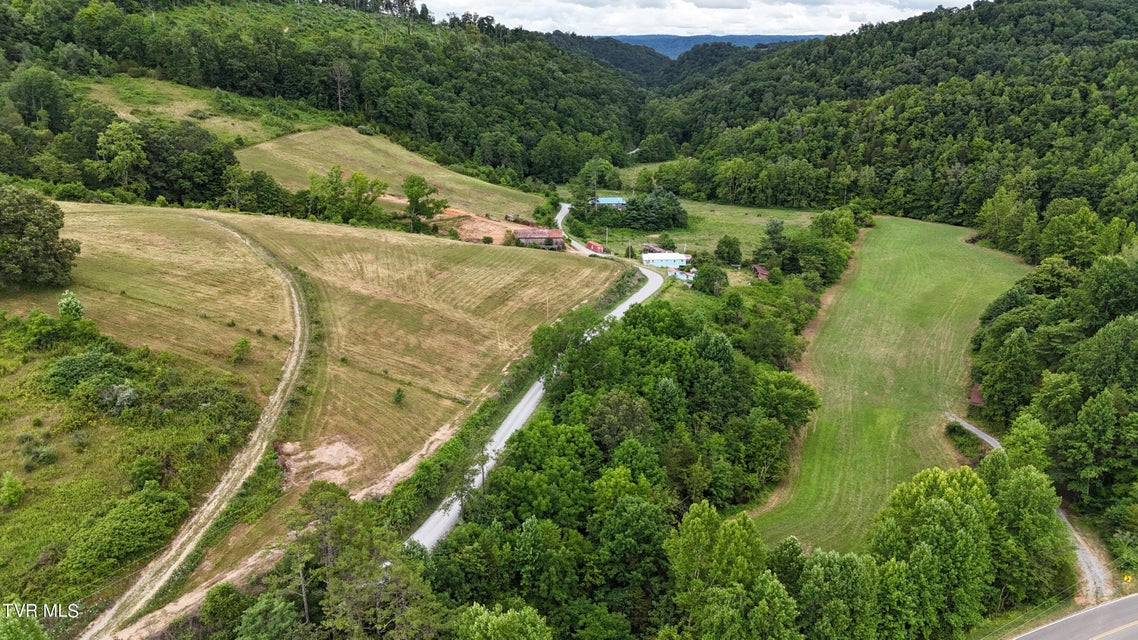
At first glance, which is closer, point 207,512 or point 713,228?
point 207,512

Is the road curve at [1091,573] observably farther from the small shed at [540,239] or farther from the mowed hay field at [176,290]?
the small shed at [540,239]

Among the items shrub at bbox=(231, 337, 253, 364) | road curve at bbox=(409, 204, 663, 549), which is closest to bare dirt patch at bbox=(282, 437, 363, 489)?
road curve at bbox=(409, 204, 663, 549)

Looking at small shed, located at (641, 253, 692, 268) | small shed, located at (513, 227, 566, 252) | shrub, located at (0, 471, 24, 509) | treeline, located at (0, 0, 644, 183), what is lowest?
shrub, located at (0, 471, 24, 509)

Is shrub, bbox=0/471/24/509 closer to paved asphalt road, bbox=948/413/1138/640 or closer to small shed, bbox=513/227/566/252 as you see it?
paved asphalt road, bbox=948/413/1138/640

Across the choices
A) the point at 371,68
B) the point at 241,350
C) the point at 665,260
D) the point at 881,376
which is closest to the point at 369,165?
the point at 371,68

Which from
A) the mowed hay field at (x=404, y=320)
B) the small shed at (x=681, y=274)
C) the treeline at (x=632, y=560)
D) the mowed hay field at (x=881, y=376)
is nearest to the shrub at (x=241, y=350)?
the mowed hay field at (x=404, y=320)

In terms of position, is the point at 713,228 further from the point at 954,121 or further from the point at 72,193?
the point at 72,193
